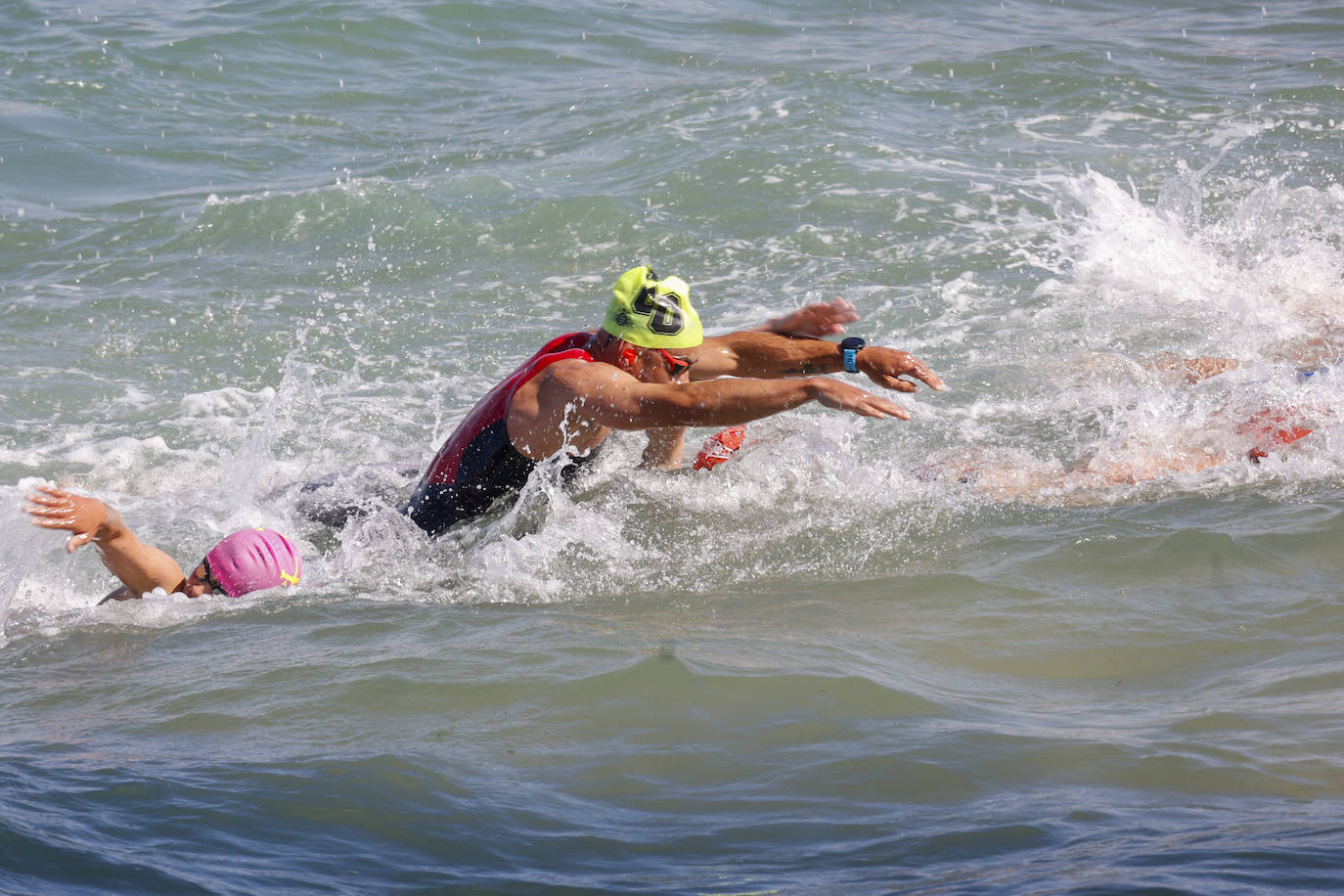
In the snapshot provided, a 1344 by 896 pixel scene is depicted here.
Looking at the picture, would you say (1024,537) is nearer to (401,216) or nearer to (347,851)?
(347,851)

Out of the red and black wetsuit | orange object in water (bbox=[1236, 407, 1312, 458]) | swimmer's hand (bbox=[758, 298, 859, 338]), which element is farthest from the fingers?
orange object in water (bbox=[1236, 407, 1312, 458])

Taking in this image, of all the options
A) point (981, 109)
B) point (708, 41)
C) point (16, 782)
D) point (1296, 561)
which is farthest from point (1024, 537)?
point (708, 41)

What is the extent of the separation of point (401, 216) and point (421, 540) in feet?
21.5

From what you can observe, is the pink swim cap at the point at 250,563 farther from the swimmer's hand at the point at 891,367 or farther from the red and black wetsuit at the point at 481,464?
the swimmer's hand at the point at 891,367

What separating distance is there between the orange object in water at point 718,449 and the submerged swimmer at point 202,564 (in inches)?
82.4

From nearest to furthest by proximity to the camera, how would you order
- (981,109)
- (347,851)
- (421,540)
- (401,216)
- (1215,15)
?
1. (347,851)
2. (421,540)
3. (401,216)
4. (981,109)
5. (1215,15)

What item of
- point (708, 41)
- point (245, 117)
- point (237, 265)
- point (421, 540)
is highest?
point (708, 41)

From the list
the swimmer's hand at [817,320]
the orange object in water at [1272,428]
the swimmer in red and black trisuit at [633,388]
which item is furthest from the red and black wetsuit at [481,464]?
the orange object in water at [1272,428]

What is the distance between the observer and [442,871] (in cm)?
337

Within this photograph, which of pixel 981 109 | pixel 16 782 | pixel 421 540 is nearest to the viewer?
pixel 16 782

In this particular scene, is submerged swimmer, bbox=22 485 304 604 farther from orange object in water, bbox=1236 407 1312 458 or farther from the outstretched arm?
orange object in water, bbox=1236 407 1312 458

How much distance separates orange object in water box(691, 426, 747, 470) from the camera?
6910mm

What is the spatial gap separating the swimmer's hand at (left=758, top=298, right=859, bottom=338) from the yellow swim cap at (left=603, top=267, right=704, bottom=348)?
87 centimetres

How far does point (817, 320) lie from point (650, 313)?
1164mm
